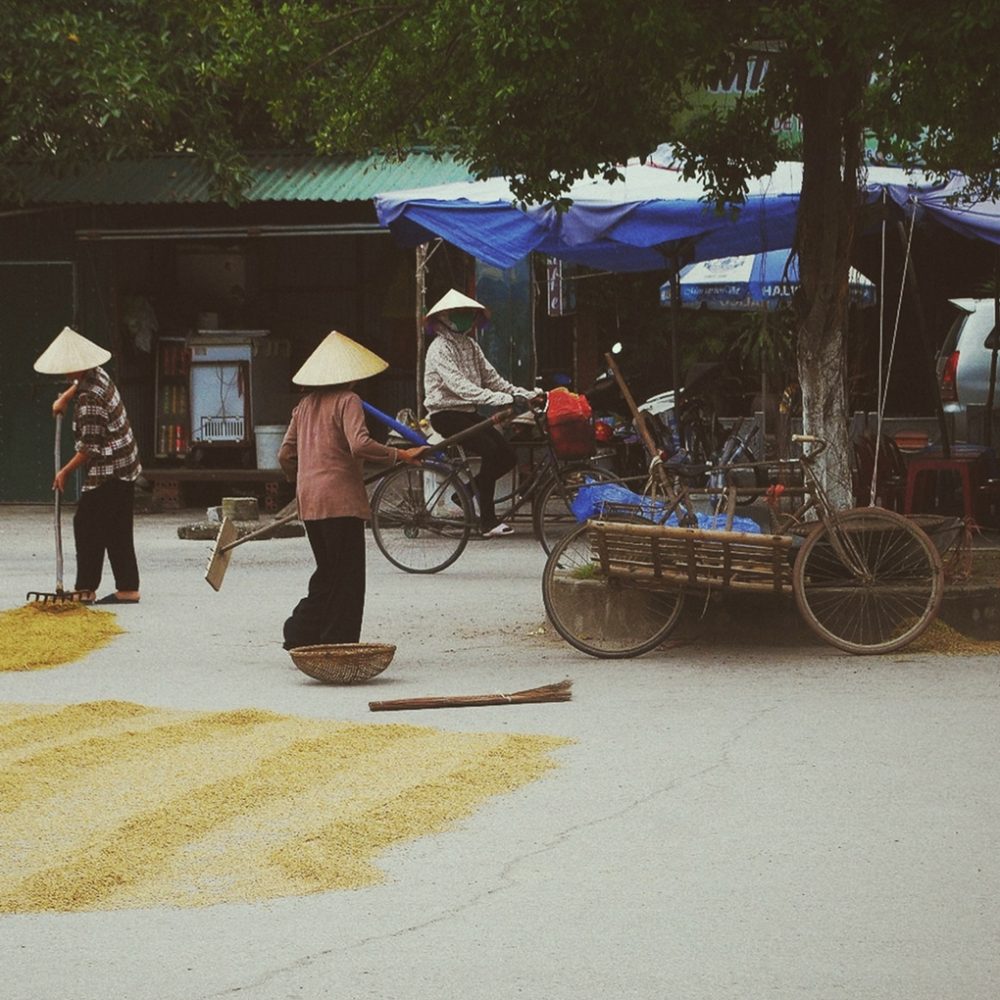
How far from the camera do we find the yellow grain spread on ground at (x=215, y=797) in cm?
544

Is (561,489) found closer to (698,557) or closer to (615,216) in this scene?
(615,216)

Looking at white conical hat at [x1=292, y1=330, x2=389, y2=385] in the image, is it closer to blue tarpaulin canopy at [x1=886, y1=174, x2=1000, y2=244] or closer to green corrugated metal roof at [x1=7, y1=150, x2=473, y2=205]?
blue tarpaulin canopy at [x1=886, y1=174, x2=1000, y2=244]

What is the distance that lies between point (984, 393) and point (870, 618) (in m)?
8.95

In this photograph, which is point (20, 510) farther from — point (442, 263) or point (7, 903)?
point (7, 903)

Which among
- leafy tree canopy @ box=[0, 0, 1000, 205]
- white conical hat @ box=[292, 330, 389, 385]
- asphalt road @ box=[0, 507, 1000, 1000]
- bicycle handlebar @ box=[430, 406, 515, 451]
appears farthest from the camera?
bicycle handlebar @ box=[430, 406, 515, 451]

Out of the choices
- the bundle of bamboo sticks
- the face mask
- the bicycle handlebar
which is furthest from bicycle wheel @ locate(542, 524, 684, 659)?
the face mask

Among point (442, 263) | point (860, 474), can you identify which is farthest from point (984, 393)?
point (442, 263)

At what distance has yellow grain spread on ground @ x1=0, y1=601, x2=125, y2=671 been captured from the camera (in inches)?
392

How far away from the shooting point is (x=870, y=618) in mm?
9930

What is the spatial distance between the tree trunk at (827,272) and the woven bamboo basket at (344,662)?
3374mm

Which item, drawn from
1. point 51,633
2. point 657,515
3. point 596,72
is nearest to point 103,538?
point 51,633

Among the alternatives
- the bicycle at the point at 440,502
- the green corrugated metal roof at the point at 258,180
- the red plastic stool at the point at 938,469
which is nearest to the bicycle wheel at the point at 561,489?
the bicycle at the point at 440,502

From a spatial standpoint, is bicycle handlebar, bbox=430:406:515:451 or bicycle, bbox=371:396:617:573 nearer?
bicycle handlebar, bbox=430:406:515:451

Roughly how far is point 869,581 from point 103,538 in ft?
17.1
